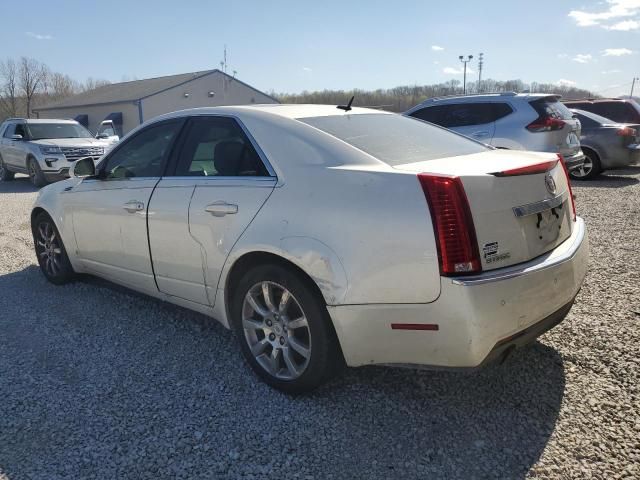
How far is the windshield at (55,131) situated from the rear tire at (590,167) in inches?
505

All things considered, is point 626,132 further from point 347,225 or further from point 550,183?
point 347,225

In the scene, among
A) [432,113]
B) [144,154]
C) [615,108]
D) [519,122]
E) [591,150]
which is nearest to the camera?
[144,154]

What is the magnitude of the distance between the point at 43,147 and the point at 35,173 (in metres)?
0.75

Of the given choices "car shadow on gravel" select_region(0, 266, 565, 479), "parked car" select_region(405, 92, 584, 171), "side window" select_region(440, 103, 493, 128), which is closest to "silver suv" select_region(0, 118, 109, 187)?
"side window" select_region(440, 103, 493, 128)

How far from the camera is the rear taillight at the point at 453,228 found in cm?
238

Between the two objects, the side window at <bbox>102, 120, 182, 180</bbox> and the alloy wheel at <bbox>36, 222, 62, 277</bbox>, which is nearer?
the side window at <bbox>102, 120, 182, 180</bbox>

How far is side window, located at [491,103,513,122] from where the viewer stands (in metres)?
9.14

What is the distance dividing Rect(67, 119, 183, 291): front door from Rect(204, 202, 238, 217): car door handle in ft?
2.48

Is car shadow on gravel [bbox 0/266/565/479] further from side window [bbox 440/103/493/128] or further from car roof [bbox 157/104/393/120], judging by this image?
side window [bbox 440/103/493/128]

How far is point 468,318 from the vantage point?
2.37m

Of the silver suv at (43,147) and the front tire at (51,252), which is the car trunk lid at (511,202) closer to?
the front tire at (51,252)

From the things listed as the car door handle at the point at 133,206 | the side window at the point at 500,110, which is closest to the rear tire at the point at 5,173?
the side window at the point at 500,110

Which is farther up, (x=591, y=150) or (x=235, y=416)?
(x=591, y=150)

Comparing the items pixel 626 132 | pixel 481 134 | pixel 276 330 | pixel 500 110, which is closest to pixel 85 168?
pixel 276 330
